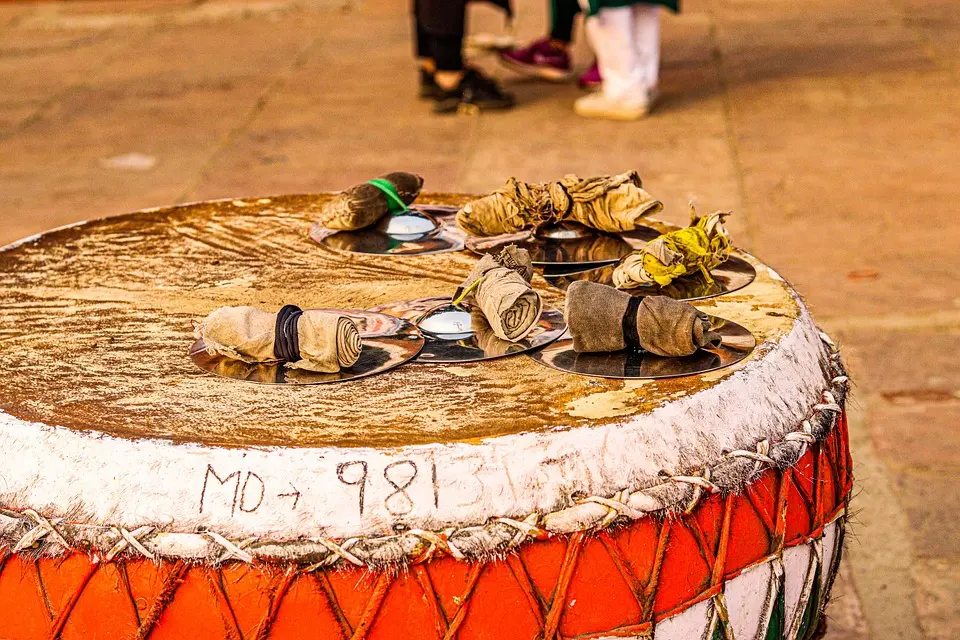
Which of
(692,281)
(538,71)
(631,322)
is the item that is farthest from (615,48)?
(631,322)

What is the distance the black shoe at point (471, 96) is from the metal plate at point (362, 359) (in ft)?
11.3

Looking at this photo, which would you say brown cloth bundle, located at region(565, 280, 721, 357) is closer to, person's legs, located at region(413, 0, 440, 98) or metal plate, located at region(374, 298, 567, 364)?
metal plate, located at region(374, 298, 567, 364)

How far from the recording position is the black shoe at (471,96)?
4555mm

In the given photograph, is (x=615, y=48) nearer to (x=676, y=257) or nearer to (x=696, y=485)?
(x=676, y=257)

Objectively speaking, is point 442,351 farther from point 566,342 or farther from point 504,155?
point 504,155

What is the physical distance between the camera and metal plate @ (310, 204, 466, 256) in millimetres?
1456

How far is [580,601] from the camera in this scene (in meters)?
0.98

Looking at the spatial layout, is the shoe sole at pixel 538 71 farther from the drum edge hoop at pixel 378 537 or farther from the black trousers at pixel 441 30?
the drum edge hoop at pixel 378 537

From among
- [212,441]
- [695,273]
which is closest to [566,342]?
[695,273]

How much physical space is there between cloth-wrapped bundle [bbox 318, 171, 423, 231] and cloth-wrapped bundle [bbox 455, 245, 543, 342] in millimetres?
313

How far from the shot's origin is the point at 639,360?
110 centimetres

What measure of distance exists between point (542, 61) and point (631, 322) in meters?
3.98

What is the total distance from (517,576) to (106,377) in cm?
43

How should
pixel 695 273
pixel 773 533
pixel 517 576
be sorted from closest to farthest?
pixel 517 576, pixel 773 533, pixel 695 273
